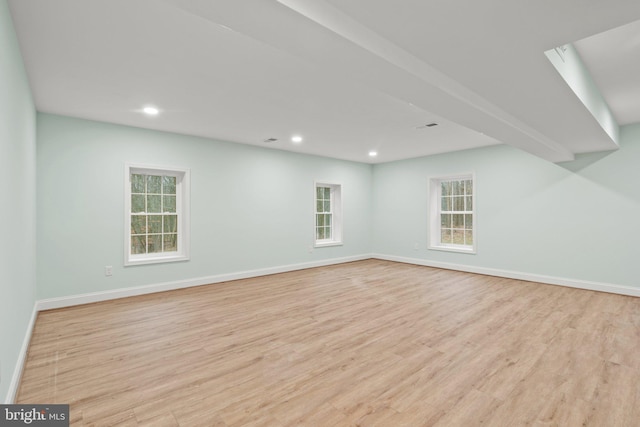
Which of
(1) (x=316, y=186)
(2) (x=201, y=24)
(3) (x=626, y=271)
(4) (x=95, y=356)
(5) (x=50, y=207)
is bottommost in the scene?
(4) (x=95, y=356)

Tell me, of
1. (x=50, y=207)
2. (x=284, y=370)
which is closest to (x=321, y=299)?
(x=284, y=370)

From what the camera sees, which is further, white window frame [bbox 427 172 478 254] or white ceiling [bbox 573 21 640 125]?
white window frame [bbox 427 172 478 254]

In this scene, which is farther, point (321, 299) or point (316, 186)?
point (316, 186)

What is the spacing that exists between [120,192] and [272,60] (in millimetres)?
3220

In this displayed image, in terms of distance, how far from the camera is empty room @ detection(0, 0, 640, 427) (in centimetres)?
182

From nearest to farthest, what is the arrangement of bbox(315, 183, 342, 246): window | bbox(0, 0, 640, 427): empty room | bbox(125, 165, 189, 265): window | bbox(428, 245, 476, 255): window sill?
bbox(0, 0, 640, 427): empty room
bbox(125, 165, 189, 265): window
bbox(428, 245, 476, 255): window sill
bbox(315, 183, 342, 246): window

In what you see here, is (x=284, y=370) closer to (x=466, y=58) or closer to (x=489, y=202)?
(x=466, y=58)

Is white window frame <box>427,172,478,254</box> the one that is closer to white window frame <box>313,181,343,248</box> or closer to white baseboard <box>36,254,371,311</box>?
white window frame <box>313,181,343,248</box>

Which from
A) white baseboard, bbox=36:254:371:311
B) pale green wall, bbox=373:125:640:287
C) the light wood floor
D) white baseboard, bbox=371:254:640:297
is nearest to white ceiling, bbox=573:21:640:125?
pale green wall, bbox=373:125:640:287

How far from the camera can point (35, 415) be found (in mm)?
1748

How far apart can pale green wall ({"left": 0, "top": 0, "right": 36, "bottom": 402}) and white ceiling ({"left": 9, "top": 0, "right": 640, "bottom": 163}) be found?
0.29 m

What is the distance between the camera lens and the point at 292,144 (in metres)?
5.71

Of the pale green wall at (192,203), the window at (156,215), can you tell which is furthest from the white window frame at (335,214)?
the window at (156,215)

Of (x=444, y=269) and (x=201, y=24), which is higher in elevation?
(x=201, y=24)
